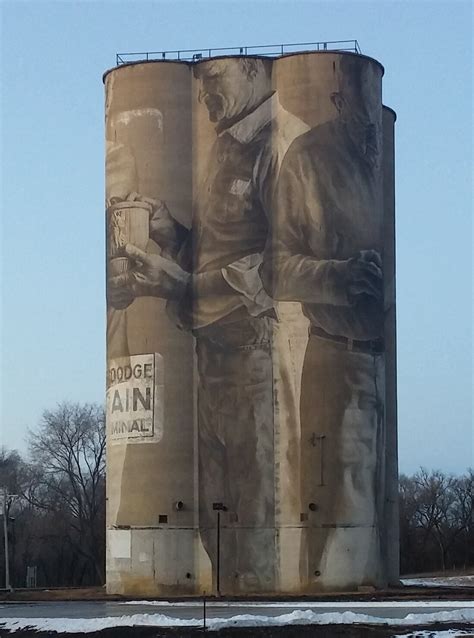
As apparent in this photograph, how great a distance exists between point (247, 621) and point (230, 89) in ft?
101

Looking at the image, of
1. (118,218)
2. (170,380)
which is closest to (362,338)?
(170,380)

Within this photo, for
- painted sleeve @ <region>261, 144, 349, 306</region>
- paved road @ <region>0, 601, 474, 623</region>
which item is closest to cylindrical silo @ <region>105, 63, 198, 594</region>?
painted sleeve @ <region>261, 144, 349, 306</region>

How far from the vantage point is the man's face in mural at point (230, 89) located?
56500mm

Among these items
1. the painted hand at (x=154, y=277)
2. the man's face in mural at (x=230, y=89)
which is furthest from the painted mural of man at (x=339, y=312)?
the painted hand at (x=154, y=277)

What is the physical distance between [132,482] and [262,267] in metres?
10.5

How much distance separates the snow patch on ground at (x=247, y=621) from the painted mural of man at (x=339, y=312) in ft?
62.0

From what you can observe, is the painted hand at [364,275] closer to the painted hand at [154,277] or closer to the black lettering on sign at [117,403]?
the painted hand at [154,277]

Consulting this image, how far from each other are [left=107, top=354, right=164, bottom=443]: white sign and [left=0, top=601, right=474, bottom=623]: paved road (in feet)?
34.3

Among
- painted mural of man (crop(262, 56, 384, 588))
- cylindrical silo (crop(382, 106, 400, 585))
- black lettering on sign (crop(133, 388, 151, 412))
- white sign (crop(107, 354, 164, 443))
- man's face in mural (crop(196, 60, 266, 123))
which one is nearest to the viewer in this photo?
painted mural of man (crop(262, 56, 384, 588))

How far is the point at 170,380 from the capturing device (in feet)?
180

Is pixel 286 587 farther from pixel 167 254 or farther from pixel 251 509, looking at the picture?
pixel 167 254

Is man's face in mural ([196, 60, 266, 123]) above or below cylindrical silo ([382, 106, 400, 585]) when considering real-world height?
above

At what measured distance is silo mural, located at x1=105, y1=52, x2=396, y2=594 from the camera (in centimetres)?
5362

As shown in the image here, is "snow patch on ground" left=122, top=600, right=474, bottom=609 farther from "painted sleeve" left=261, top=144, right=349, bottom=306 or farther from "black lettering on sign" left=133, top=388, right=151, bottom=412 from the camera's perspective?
"painted sleeve" left=261, top=144, right=349, bottom=306
